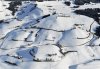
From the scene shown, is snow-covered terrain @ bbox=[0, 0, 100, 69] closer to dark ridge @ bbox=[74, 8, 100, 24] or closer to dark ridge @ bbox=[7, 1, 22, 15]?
dark ridge @ bbox=[74, 8, 100, 24]

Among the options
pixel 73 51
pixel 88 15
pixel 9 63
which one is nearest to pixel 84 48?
pixel 73 51

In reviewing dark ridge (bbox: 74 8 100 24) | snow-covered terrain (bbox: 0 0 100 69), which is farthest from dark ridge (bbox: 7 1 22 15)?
dark ridge (bbox: 74 8 100 24)

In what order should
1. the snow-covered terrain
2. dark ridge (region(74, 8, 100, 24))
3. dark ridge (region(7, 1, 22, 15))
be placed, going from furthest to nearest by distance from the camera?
dark ridge (region(7, 1, 22, 15)) < dark ridge (region(74, 8, 100, 24)) < the snow-covered terrain

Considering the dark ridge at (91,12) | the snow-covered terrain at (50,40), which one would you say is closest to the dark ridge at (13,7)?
the snow-covered terrain at (50,40)

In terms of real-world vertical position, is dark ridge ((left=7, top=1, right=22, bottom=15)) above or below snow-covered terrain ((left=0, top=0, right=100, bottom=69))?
below

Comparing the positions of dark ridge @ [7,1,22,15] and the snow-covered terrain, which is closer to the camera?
the snow-covered terrain

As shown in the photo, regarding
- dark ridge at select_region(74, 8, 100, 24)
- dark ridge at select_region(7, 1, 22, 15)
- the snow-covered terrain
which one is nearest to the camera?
the snow-covered terrain

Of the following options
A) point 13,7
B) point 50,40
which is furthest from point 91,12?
point 13,7

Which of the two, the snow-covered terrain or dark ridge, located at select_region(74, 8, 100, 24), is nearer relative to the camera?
the snow-covered terrain
